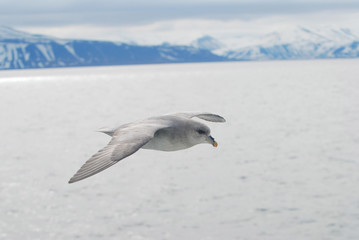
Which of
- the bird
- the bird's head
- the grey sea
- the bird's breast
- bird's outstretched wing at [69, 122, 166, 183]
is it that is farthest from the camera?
the grey sea

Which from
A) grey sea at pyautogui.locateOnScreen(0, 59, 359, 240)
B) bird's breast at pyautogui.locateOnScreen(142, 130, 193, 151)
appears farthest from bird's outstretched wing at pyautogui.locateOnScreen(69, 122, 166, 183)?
grey sea at pyautogui.locateOnScreen(0, 59, 359, 240)

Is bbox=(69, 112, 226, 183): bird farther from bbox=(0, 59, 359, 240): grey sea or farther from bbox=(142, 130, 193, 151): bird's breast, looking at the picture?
bbox=(0, 59, 359, 240): grey sea

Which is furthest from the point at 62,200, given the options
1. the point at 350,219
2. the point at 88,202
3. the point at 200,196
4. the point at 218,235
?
the point at 350,219

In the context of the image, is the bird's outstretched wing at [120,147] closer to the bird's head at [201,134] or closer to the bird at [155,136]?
the bird at [155,136]

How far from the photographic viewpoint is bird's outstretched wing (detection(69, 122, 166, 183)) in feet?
30.4

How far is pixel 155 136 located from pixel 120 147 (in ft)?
4.76

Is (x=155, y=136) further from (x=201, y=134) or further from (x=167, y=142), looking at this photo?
(x=201, y=134)

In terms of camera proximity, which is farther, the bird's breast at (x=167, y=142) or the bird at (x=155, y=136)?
the bird's breast at (x=167, y=142)

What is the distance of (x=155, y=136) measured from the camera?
1148 cm

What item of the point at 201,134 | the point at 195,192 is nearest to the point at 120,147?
the point at 201,134

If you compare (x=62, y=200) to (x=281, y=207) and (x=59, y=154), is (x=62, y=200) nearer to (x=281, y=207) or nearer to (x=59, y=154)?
(x=281, y=207)

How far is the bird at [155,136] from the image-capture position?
1000 cm

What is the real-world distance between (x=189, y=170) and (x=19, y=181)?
17.6m

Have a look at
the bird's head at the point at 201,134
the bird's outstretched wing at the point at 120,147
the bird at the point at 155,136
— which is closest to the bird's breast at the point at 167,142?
the bird at the point at 155,136
